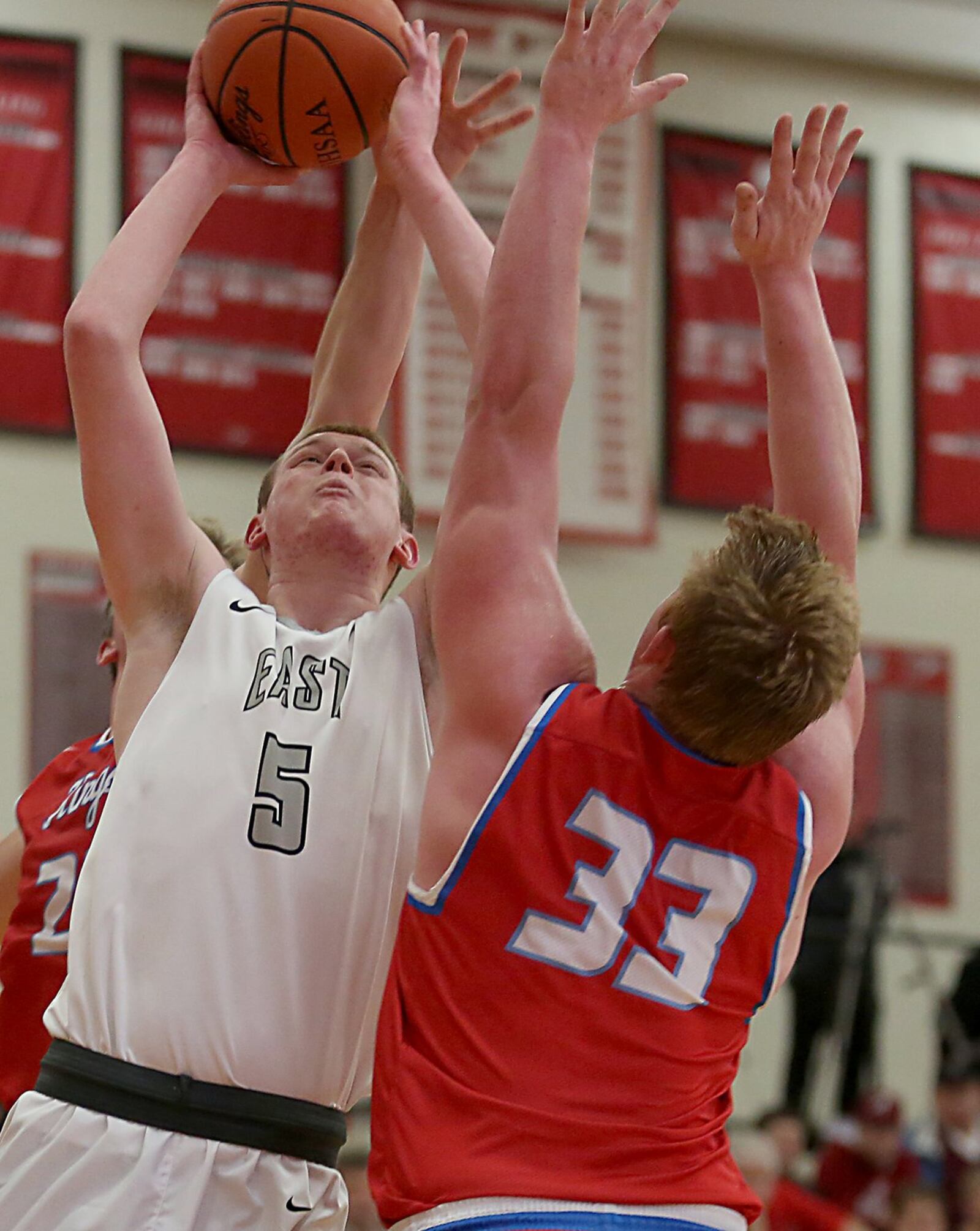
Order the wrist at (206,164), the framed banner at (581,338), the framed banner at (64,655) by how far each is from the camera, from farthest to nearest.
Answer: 1. the framed banner at (581,338)
2. the framed banner at (64,655)
3. the wrist at (206,164)

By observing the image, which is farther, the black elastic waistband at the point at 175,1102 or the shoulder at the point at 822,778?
the black elastic waistband at the point at 175,1102

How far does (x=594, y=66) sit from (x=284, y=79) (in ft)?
3.30

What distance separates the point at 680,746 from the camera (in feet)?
9.56

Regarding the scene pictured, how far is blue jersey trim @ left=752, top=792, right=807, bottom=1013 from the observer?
9.76ft

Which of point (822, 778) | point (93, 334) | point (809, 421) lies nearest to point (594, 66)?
point (809, 421)

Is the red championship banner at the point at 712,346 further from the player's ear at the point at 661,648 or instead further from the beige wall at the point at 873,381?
the player's ear at the point at 661,648

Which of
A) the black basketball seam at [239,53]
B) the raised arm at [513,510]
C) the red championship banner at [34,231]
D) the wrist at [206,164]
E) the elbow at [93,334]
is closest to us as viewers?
the raised arm at [513,510]

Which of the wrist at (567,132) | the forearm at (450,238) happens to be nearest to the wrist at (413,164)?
the forearm at (450,238)

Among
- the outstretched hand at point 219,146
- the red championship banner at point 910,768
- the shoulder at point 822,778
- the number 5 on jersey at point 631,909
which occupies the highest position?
the outstretched hand at point 219,146

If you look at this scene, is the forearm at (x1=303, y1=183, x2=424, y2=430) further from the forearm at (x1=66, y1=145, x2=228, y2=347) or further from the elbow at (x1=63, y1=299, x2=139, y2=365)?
the elbow at (x1=63, y1=299, x2=139, y2=365)

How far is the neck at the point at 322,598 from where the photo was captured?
3809mm

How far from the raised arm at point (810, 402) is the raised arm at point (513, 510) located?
0.45 meters

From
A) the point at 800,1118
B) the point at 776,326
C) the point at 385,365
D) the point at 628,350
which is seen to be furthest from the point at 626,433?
the point at 776,326

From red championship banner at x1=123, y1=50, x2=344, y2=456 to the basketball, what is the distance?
766 centimetres
